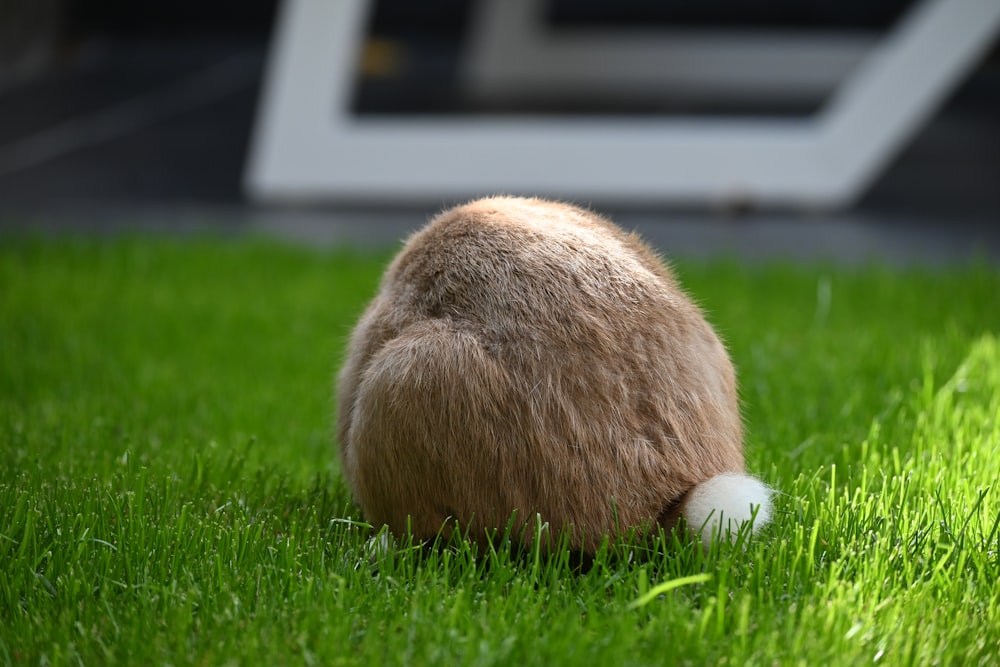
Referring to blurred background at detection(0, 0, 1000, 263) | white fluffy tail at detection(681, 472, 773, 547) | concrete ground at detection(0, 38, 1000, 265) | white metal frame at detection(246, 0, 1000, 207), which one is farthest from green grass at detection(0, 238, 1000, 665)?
white metal frame at detection(246, 0, 1000, 207)

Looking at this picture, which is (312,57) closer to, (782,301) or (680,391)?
(782,301)

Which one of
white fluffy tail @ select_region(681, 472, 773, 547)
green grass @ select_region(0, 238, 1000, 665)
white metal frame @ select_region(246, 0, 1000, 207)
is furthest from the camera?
white metal frame @ select_region(246, 0, 1000, 207)

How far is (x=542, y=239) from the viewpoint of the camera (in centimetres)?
177

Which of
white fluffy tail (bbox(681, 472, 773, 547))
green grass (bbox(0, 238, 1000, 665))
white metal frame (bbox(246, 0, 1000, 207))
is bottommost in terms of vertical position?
green grass (bbox(0, 238, 1000, 665))

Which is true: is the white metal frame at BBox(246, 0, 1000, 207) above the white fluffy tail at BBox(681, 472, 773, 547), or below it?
above

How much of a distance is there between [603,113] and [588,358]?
7280 mm

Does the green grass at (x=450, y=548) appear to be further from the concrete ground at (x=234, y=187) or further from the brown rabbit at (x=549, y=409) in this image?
the concrete ground at (x=234, y=187)

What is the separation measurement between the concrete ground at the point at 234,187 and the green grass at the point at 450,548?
2196mm

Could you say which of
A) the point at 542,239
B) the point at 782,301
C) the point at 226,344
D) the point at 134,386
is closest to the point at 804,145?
the point at 782,301

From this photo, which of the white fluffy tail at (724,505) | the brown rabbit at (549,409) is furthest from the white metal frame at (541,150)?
the white fluffy tail at (724,505)

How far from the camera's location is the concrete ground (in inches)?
221

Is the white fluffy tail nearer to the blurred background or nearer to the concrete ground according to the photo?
the concrete ground

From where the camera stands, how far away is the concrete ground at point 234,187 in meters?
5.62

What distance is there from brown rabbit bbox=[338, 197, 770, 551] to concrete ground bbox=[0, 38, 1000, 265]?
313 centimetres
